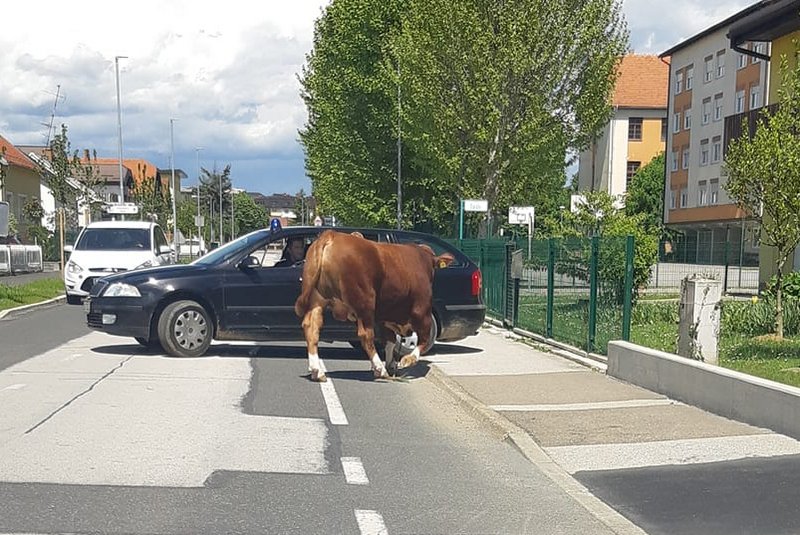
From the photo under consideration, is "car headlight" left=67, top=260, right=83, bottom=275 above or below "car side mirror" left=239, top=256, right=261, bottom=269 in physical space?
below

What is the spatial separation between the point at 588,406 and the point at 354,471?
3350mm

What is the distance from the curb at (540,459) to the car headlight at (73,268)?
13.0 metres

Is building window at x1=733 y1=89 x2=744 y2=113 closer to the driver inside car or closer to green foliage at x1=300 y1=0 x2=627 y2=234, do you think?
green foliage at x1=300 y1=0 x2=627 y2=234

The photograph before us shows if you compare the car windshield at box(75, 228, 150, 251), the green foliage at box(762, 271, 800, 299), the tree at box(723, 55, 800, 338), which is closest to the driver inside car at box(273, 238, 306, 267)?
the tree at box(723, 55, 800, 338)

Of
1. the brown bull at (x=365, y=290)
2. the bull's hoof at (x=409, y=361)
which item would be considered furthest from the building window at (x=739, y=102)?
the bull's hoof at (x=409, y=361)

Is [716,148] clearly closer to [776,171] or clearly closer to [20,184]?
[20,184]

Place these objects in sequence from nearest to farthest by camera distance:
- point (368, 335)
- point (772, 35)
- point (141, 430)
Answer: point (141, 430) < point (368, 335) < point (772, 35)

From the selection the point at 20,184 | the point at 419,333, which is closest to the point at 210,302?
the point at 419,333

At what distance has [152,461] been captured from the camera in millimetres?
6371

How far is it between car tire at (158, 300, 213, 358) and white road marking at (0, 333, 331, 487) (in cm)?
91

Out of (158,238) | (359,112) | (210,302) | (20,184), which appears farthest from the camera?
(20,184)

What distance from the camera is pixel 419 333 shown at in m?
10.6

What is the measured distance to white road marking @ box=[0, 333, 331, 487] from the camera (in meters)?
6.14

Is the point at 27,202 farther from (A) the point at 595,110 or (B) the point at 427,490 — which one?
Result: (B) the point at 427,490
